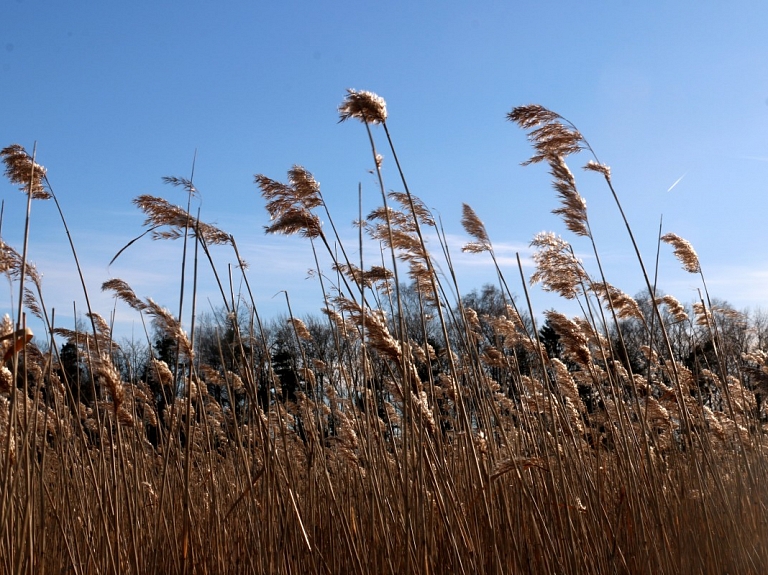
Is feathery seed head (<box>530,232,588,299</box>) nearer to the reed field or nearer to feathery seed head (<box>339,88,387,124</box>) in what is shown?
the reed field

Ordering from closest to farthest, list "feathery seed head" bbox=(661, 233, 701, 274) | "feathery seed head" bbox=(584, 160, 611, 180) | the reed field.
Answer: the reed field
"feathery seed head" bbox=(584, 160, 611, 180)
"feathery seed head" bbox=(661, 233, 701, 274)

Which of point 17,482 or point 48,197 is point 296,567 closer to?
point 17,482

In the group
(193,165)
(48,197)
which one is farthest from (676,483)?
(48,197)

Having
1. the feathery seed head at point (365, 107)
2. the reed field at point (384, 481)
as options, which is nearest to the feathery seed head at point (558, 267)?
the reed field at point (384, 481)

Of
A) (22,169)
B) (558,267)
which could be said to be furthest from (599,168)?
(22,169)

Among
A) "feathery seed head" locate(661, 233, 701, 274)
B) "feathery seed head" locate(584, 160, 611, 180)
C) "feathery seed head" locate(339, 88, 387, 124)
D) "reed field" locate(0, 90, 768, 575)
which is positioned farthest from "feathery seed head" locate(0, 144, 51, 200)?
"feathery seed head" locate(661, 233, 701, 274)

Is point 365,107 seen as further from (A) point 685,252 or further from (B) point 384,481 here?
(A) point 685,252

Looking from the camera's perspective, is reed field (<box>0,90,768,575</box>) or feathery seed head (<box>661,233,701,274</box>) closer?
reed field (<box>0,90,768,575</box>)

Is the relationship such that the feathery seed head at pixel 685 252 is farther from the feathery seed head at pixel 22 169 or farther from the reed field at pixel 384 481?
the feathery seed head at pixel 22 169

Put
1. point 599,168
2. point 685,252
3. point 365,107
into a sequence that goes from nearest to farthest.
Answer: point 365,107, point 599,168, point 685,252

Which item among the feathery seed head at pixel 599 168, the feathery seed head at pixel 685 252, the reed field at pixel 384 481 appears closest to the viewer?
the reed field at pixel 384 481

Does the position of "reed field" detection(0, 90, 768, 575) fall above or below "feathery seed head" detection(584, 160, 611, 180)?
below

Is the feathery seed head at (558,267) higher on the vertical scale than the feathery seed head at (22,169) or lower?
lower

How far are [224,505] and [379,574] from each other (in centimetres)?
131
